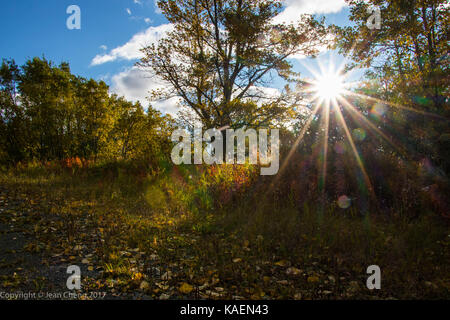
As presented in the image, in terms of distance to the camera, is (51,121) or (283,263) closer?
(283,263)

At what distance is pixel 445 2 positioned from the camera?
1111 centimetres

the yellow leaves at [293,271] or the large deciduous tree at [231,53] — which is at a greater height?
the large deciduous tree at [231,53]

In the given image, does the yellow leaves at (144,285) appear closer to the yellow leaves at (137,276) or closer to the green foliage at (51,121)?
the yellow leaves at (137,276)

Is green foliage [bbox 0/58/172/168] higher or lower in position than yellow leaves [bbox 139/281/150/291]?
higher

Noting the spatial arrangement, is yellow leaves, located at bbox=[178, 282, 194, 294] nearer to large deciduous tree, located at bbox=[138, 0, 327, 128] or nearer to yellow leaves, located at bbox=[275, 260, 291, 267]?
yellow leaves, located at bbox=[275, 260, 291, 267]

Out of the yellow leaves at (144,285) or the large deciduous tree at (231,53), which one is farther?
the large deciduous tree at (231,53)

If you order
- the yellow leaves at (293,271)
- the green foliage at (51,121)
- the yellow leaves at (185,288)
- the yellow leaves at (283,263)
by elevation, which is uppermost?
the green foliage at (51,121)

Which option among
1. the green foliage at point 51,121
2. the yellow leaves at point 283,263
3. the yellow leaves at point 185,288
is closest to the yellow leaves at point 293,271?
the yellow leaves at point 283,263

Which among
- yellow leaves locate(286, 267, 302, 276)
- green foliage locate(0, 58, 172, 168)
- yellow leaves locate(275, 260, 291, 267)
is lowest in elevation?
yellow leaves locate(286, 267, 302, 276)

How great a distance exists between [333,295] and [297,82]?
13.0m

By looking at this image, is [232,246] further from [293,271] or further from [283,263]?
[293,271]

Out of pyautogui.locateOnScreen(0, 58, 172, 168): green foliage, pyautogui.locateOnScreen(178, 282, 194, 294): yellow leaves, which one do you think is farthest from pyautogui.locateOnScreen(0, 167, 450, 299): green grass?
pyautogui.locateOnScreen(0, 58, 172, 168): green foliage

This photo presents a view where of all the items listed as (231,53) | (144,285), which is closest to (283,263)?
(144,285)
